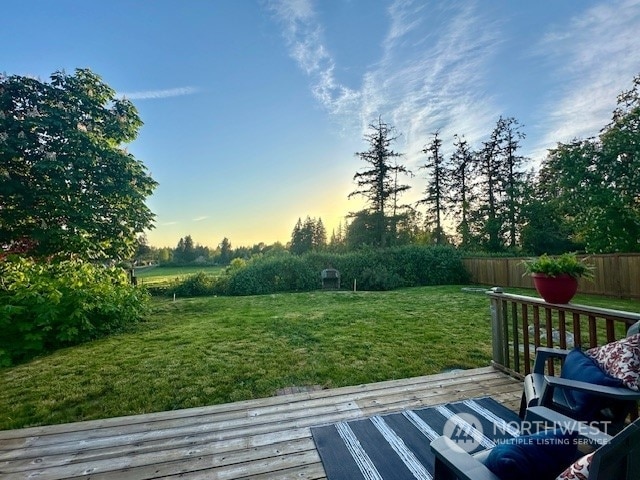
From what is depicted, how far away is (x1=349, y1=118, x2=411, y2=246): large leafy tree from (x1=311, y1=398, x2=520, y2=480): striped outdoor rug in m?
15.1

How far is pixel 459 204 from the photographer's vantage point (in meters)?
17.7

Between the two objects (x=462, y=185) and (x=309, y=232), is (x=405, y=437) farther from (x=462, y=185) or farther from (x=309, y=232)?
(x=309, y=232)

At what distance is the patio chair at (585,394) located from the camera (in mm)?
1466

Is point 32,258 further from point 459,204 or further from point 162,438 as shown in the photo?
point 459,204

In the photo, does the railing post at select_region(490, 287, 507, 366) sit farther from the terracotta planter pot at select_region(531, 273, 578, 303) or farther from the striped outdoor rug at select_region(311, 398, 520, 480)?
the striped outdoor rug at select_region(311, 398, 520, 480)

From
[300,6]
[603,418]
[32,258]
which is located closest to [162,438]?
[603,418]

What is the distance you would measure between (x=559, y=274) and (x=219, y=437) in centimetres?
284

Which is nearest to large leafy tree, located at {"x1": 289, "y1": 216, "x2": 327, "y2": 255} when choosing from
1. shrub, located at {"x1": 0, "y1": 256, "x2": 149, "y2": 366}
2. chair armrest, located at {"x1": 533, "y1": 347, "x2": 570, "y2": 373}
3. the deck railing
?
shrub, located at {"x1": 0, "y1": 256, "x2": 149, "y2": 366}

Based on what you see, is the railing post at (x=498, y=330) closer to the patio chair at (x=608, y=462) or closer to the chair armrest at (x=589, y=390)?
the chair armrest at (x=589, y=390)

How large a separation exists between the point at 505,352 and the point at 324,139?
7083 millimetres

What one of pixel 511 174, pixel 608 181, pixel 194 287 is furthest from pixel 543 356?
pixel 511 174

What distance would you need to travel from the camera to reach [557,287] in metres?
2.33

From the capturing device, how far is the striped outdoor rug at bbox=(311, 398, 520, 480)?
172 cm

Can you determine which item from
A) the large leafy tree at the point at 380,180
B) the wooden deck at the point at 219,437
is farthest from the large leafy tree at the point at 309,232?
the wooden deck at the point at 219,437
